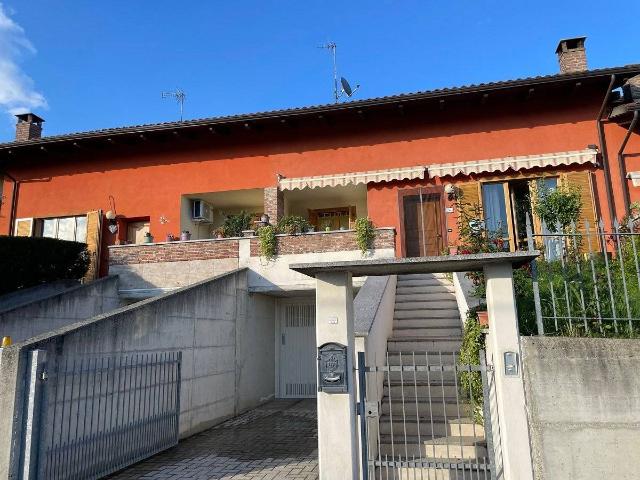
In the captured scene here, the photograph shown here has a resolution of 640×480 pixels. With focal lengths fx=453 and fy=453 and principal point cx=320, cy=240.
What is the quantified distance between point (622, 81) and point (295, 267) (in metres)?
13.0

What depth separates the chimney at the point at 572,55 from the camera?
14.4 m

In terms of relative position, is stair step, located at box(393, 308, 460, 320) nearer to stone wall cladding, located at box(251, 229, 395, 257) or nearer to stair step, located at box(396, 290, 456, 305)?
stair step, located at box(396, 290, 456, 305)

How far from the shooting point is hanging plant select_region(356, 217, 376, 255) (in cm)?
1255

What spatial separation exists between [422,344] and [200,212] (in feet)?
34.0

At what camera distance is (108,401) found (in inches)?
267

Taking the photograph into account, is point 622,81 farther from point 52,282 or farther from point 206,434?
point 52,282

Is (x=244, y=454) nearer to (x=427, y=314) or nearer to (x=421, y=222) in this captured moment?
(x=427, y=314)

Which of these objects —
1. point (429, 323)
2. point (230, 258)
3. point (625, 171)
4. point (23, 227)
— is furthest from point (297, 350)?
point (23, 227)

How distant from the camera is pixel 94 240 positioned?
1589 centimetres

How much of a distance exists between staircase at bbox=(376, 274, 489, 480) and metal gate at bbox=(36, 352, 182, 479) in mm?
3903

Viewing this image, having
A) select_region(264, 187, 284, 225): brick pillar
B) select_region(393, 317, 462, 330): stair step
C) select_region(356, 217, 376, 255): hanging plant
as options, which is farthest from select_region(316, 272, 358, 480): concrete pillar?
select_region(264, 187, 284, 225): brick pillar

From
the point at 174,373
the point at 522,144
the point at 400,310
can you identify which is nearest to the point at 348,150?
the point at 522,144

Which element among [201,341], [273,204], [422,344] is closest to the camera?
[422,344]

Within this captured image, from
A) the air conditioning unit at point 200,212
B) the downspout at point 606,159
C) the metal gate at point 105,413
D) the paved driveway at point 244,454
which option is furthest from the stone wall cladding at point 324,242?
the downspout at point 606,159
